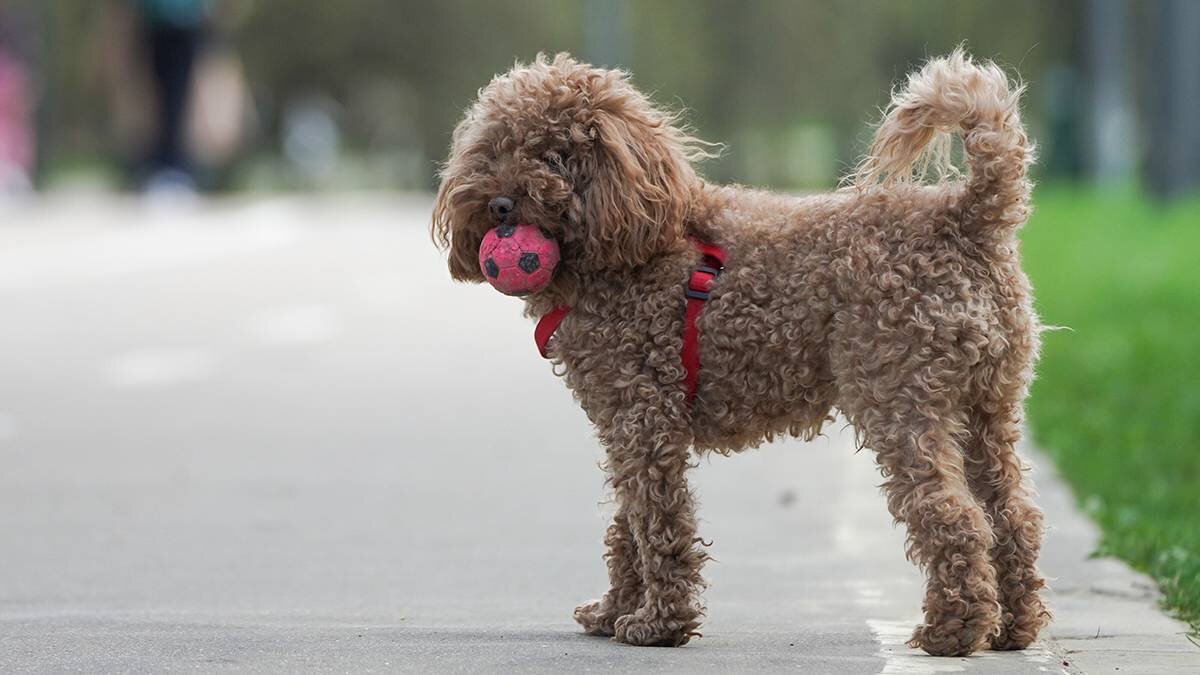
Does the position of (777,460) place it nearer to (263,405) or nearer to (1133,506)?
(1133,506)

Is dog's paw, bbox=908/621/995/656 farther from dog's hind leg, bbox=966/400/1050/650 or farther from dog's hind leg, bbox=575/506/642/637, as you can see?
dog's hind leg, bbox=575/506/642/637

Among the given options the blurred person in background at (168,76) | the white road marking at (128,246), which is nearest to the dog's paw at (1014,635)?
the white road marking at (128,246)

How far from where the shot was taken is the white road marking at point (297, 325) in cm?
1508

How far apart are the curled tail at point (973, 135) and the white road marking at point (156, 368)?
7.54 metres

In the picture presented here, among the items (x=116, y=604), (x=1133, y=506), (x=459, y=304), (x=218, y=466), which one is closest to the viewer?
(x=116, y=604)

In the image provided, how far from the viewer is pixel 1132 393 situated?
11211 millimetres

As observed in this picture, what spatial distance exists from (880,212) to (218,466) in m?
4.70

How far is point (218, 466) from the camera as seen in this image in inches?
380

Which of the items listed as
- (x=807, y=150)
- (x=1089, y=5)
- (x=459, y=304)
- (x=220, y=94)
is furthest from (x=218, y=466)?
(x=807, y=150)

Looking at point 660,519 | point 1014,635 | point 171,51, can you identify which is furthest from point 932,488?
point 171,51

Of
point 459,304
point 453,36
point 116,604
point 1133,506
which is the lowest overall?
point 116,604

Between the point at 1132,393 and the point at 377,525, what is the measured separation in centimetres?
463

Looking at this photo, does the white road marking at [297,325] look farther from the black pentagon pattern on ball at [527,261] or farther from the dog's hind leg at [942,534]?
the dog's hind leg at [942,534]

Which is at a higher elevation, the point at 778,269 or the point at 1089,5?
the point at 1089,5
